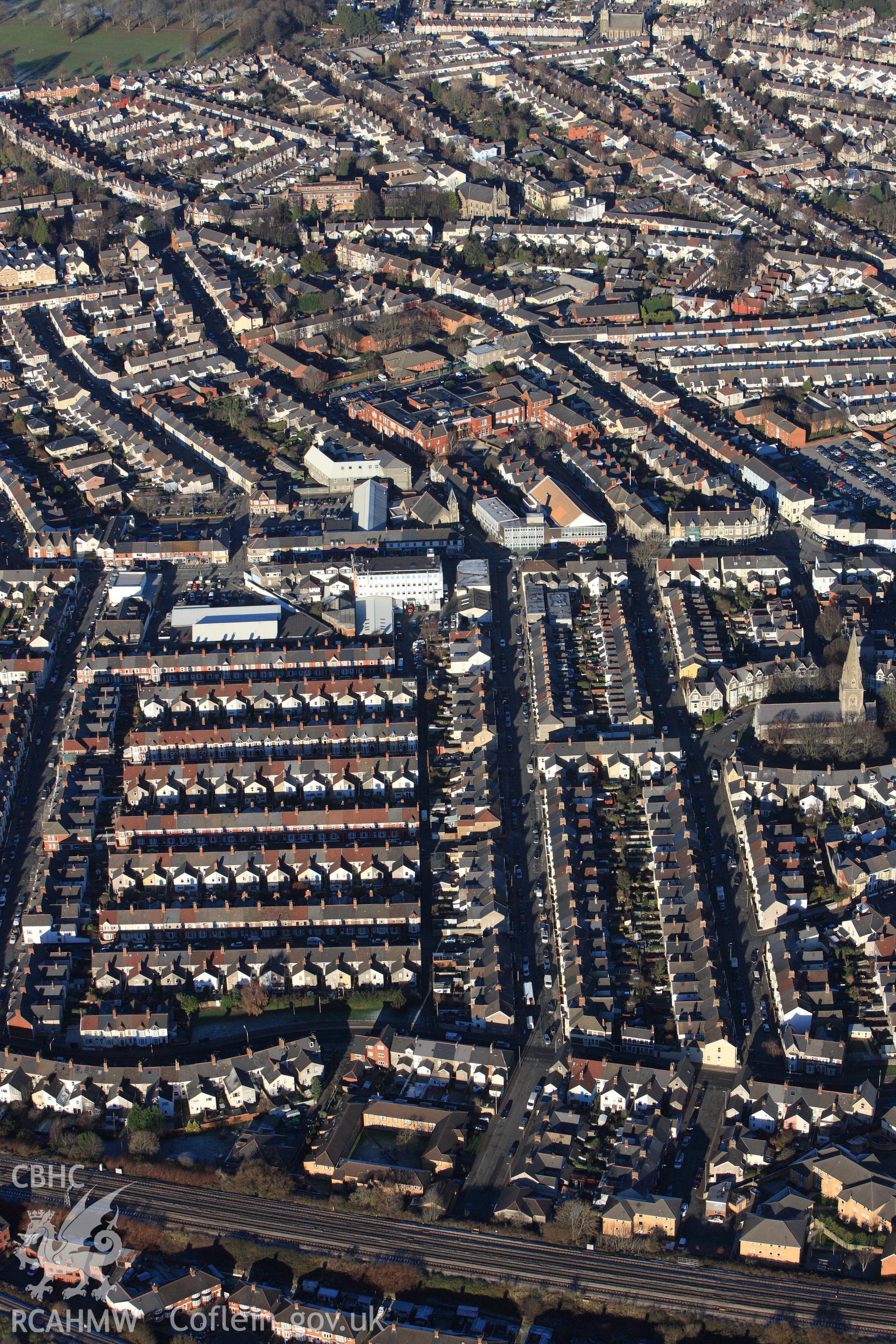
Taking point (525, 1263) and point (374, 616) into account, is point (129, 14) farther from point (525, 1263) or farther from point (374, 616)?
point (525, 1263)

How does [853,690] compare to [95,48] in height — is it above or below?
below

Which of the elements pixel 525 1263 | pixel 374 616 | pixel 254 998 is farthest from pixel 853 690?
pixel 525 1263

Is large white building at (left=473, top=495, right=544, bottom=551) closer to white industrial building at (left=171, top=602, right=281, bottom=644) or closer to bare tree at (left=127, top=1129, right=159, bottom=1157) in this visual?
white industrial building at (left=171, top=602, right=281, bottom=644)

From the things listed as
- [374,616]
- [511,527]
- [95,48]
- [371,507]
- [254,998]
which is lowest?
[254,998]

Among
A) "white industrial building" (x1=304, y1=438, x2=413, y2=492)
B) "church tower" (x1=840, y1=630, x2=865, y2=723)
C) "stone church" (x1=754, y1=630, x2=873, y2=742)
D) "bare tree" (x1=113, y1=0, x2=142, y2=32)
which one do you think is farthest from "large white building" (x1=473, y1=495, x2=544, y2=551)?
"bare tree" (x1=113, y1=0, x2=142, y2=32)

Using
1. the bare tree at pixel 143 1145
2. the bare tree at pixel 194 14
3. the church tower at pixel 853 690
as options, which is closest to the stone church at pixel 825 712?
the church tower at pixel 853 690

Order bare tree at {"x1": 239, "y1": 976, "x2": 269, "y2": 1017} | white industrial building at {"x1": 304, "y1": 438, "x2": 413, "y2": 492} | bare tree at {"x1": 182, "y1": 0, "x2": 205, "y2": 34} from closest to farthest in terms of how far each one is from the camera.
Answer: bare tree at {"x1": 239, "y1": 976, "x2": 269, "y2": 1017} < white industrial building at {"x1": 304, "y1": 438, "x2": 413, "y2": 492} < bare tree at {"x1": 182, "y1": 0, "x2": 205, "y2": 34}
